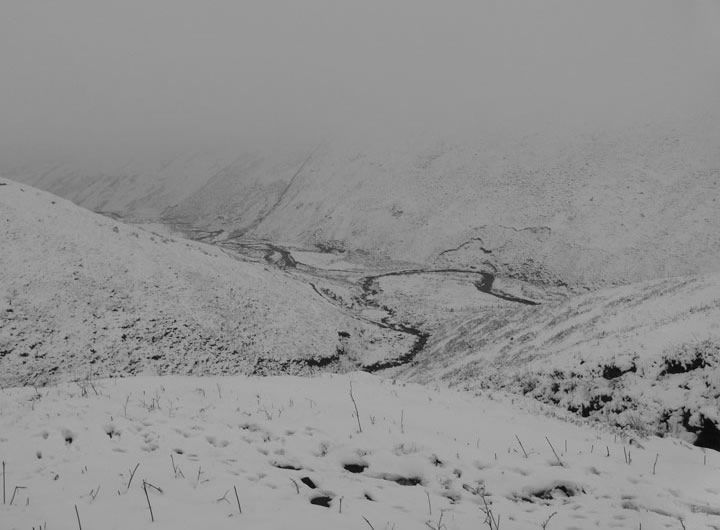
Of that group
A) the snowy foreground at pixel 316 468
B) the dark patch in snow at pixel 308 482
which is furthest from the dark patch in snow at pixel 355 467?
the dark patch in snow at pixel 308 482

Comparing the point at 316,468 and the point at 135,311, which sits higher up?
the point at 316,468

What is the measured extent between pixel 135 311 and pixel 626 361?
28861mm

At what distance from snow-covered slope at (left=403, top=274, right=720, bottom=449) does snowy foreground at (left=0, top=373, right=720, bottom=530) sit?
3.66m

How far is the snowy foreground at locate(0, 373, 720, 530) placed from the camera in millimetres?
5383

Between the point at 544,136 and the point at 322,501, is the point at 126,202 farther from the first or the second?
the point at 322,501

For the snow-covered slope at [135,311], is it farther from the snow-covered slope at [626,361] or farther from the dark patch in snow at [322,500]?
the dark patch in snow at [322,500]

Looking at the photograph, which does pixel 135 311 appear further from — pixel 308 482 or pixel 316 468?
pixel 308 482

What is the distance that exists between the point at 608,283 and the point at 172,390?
175 ft

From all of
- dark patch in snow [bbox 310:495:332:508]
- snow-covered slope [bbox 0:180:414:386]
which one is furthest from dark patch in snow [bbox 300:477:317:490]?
snow-covered slope [bbox 0:180:414:386]

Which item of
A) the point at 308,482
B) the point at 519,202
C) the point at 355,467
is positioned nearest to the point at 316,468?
the point at 308,482

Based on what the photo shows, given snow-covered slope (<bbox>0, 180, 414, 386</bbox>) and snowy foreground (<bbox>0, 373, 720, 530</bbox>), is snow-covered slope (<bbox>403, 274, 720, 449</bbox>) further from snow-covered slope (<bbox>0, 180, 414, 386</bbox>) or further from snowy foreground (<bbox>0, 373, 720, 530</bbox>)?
snow-covered slope (<bbox>0, 180, 414, 386</bbox>)

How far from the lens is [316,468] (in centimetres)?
695

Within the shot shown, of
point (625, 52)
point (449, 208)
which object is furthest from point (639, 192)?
point (625, 52)

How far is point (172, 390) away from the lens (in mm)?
11016
